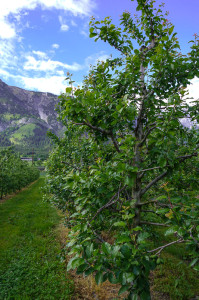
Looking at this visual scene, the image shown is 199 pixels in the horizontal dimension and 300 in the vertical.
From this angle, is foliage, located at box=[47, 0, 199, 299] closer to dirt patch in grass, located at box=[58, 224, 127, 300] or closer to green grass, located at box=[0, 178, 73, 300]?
green grass, located at box=[0, 178, 73, 300]

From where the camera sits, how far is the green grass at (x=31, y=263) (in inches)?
202

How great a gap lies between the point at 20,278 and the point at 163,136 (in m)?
6.62

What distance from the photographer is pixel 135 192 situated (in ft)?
10.9

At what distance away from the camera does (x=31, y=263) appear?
6488mm

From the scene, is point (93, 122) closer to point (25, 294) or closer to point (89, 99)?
point (89, 99)

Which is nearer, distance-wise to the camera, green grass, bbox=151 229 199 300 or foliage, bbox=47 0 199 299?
foliage, bbox=47 0 199 299

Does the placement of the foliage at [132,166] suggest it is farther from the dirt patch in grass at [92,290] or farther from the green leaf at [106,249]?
the dirt patch in grass at [92,290]

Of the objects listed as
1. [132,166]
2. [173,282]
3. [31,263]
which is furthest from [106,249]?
[31,263]

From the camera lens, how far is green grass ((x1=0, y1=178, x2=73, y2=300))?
513cm

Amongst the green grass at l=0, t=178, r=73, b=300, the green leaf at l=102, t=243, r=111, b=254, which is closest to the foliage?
the green leaf at l=102, t=243, r=111, b=254

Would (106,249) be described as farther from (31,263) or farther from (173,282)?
(31,263)

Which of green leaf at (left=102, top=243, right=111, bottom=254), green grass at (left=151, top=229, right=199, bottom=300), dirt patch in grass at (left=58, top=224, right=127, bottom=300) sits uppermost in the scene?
green leaf at (left=102, top=243, right=111, bottom=254)

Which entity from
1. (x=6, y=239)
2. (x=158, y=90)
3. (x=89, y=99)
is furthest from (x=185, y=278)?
(x=6, y=239)

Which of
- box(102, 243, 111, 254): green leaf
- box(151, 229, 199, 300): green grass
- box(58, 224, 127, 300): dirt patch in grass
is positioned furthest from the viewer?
box(151, 229, 199, 300): green grass
